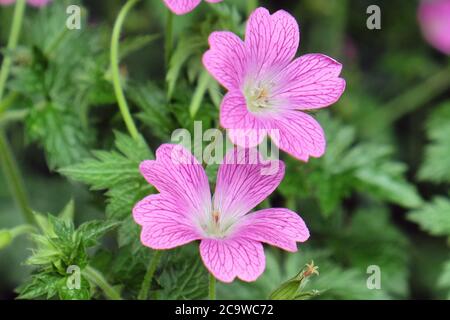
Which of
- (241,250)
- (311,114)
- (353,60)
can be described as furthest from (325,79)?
(353,60)

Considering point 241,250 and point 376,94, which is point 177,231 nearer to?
point 241,250

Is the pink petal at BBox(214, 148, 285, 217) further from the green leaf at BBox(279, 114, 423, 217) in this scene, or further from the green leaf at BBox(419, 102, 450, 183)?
the green leaf at BBox(419, 102, 450, 183)

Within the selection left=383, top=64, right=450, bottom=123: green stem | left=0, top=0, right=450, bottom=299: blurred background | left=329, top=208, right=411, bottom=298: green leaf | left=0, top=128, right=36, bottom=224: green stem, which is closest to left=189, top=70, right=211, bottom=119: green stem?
left=0, top=0, right=450, bottom=299: blurred background

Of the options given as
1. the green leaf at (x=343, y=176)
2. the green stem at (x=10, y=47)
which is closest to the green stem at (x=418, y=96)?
the green leaf at (x=343, y=176)

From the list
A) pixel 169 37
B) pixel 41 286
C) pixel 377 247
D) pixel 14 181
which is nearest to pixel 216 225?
pixel 41 286

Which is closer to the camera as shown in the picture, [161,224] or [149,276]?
[161,224]

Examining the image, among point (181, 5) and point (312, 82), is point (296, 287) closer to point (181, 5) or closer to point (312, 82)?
point (312, 82)
